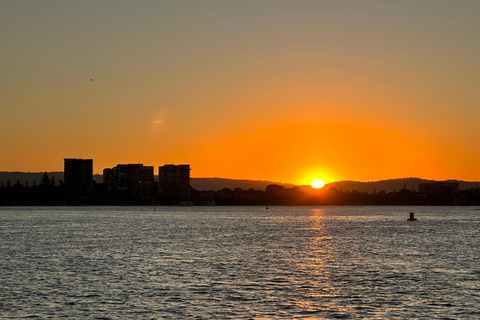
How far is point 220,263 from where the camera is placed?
8269 centimetres

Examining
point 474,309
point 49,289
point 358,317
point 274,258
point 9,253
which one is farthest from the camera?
point 9,253

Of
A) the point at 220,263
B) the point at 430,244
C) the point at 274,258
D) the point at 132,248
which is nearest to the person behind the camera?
the point at 220,263

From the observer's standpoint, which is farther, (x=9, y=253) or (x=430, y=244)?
(x=430, y=244)

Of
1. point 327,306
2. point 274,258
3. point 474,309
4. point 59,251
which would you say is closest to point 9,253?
point 59,251

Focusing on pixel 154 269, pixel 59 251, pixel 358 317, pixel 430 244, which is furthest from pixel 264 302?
pixel 430 244

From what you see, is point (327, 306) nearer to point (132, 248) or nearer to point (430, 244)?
point (132, 248)

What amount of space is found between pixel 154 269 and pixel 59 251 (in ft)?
105

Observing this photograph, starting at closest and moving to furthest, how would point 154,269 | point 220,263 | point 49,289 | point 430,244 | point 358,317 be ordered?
point 358,317 < point 49,289 < point 154,269 < point 220,263 < point 430,244

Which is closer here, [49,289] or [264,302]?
[264,302]

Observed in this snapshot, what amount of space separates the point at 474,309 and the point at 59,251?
70.1m

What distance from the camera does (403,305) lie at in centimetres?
5119

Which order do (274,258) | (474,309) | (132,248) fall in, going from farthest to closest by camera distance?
1. (132,248)
2. (274,258)
3. (474,309)

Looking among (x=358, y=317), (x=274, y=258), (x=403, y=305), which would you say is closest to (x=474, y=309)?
(x=403, y=305)

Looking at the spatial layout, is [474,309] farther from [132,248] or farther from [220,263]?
[132,248]
